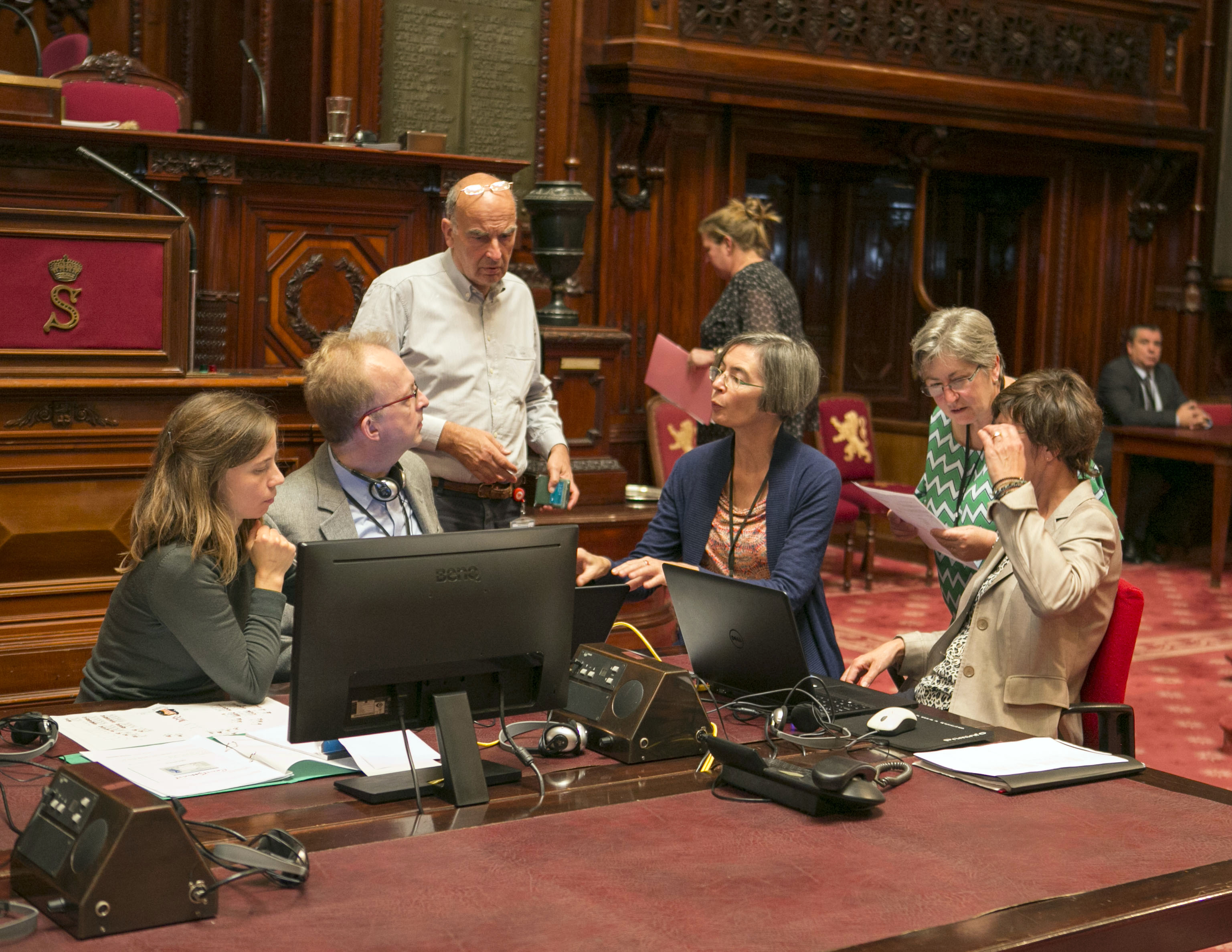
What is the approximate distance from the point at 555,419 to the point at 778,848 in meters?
2.52

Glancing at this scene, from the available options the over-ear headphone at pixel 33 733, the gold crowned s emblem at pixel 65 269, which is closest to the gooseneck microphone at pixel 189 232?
the gold crowned s emblem at pixel 65 269

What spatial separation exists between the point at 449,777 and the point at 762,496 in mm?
1374

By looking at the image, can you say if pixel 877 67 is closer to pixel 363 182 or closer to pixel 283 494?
pixel 363 182

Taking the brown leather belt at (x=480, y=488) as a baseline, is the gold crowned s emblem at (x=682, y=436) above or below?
below

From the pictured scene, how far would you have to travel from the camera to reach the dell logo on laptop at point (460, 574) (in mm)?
2027

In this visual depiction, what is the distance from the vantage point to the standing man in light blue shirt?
3770 mm

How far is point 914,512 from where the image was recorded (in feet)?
10.00

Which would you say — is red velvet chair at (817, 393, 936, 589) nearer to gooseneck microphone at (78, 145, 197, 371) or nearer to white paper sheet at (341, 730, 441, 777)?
gooseneck microphone at (78, 145, 197, 371)

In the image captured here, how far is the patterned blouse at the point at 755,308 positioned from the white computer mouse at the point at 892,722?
3.11 metres

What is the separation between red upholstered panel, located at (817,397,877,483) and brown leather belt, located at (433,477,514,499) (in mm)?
3805

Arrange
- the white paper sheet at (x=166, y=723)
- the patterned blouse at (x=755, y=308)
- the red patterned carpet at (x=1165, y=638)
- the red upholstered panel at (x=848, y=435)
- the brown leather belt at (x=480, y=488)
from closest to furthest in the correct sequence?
1. the white paper sheet at (x=166, y=723)
2. the brown leather belt at (x=480, y=488)
3. the red patterned carpet at (x=1165, y=638)
4. the patterned blouse at (x=755, y=308)
5. the red upholstered panel at (x=848, y=435)

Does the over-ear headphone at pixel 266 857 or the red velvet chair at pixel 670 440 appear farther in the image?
the red velvet chair at pixel 670 440

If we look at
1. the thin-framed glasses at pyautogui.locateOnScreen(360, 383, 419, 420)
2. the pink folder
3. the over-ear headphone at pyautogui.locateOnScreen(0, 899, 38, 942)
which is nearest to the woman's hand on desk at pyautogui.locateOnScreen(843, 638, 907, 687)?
the thin-framed glasses at pyautogui.locateOnScreen(360, 383, 419, 420)

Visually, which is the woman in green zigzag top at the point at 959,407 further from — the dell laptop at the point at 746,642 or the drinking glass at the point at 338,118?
the drinking glass at the point at 338,118
